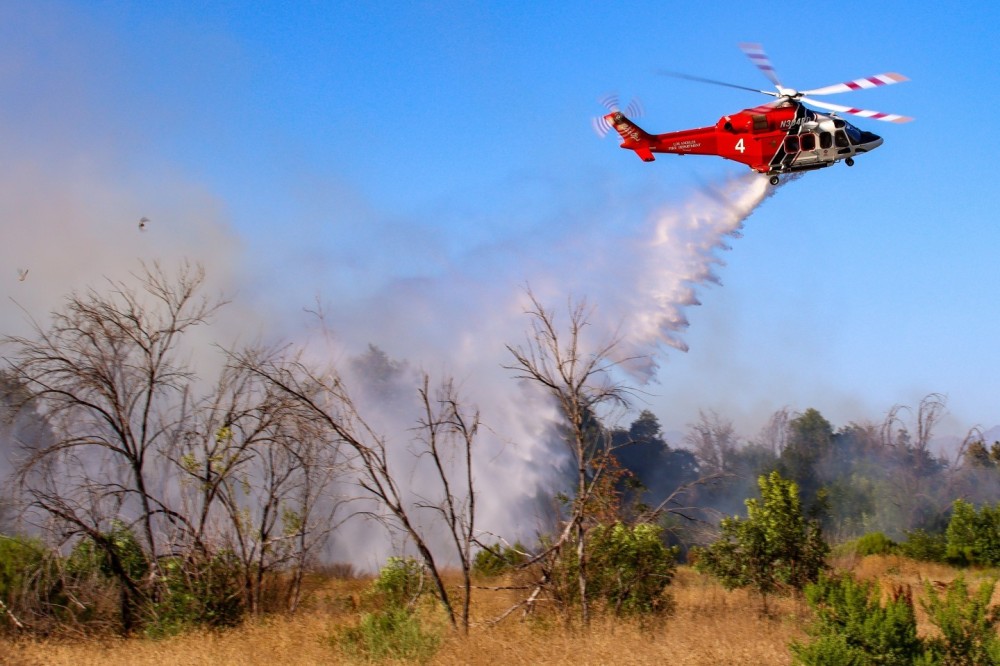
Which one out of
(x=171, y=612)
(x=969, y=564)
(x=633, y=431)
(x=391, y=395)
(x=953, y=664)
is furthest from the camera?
(x=633, y=431)

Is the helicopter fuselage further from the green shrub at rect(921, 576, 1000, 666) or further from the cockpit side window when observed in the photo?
the green shrub at rect(921, 576, 1000, 666)

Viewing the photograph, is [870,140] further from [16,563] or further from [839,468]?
[839,468]

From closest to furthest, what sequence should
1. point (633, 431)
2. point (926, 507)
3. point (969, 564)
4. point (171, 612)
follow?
point (171, 612) < point (969, 564) < point (926, 507) < point (633, 431)

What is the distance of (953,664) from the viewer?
13258 millimetres

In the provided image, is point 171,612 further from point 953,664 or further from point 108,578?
point 953,664

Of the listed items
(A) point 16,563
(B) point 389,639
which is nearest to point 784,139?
(B) point 389,639

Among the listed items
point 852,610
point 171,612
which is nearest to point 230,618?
point 171,612

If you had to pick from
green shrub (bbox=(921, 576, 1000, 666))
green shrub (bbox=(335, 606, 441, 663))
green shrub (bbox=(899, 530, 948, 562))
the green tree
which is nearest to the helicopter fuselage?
the green tree

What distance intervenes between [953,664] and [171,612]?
46.0 feet

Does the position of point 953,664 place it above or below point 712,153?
below

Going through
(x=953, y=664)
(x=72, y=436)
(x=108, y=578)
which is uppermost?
(x=72, y=436)

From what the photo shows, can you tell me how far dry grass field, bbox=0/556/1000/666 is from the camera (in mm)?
15320

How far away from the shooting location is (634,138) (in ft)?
84.0

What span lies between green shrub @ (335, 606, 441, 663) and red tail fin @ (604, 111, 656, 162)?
551 inches
